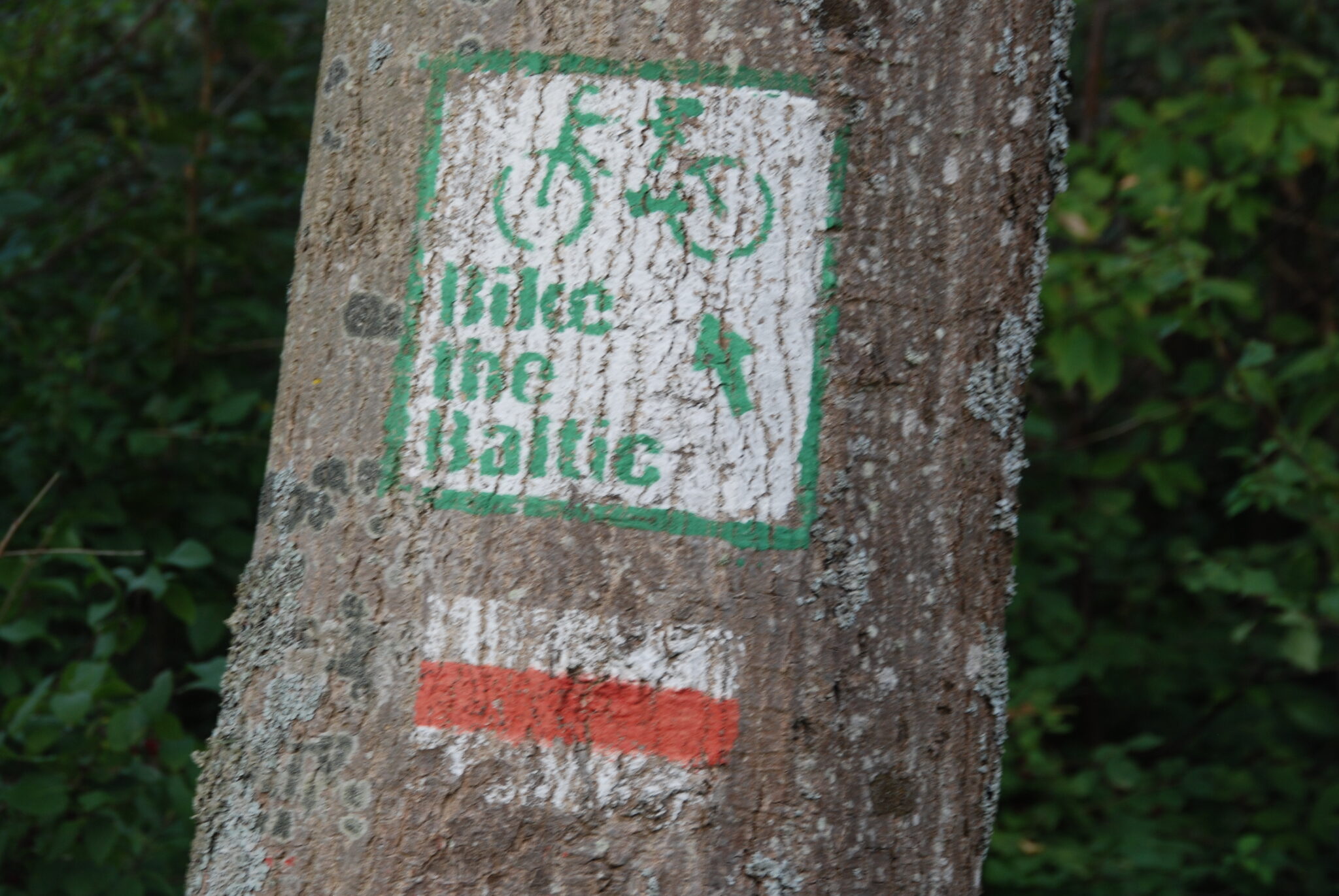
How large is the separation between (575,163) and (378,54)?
23 cm

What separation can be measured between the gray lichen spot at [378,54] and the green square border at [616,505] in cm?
5

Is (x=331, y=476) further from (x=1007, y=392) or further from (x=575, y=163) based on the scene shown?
(x=1007, y=392)

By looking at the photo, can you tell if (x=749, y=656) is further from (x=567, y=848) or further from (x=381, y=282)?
(x=381, y=282)

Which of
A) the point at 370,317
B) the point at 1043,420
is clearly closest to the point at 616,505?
the point at 370,317

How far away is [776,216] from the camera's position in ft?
3.12

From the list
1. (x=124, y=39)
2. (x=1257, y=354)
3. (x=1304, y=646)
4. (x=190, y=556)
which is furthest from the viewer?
(x=124, y=39)

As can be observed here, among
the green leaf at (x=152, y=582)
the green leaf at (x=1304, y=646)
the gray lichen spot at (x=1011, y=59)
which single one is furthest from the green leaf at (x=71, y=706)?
the green leaf at (x=1304, y=646)

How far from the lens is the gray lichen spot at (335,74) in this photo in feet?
3.45

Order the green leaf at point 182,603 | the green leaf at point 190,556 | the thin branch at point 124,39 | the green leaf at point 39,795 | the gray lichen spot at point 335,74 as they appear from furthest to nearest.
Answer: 1. the thin branch at point 124,39
2. the green leaf at point 182,603
3. the green leaf at point 190,556
4. the green leaf at point 39,795
5. the gray lichen spot at point 335,74

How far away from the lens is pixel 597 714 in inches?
37.0

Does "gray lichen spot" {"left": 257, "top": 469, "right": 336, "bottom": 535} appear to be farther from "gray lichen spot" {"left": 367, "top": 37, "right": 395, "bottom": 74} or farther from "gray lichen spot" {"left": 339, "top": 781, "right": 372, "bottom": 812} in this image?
"gray lichen spot" {"left": 367, "top": 37, "right": 395, "bottom": 74}

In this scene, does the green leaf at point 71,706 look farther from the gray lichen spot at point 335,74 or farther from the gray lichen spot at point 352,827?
the gray lichen spot at point 335,74

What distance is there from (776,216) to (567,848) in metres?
0.55

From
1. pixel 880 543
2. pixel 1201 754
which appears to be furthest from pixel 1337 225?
pixel 880 543
